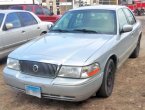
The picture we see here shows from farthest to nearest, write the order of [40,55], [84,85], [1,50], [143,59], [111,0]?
1. [111,0]
2. [143,59]
3. [1,50]
4. [40,55]
5. [84,85]

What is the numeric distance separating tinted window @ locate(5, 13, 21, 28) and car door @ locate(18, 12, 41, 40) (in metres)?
0.23

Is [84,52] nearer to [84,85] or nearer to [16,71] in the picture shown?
[84,85]

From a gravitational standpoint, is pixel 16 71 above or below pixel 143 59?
above

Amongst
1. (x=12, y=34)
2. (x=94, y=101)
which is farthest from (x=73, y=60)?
(x=12, y=34)

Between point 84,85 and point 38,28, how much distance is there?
5523 mm

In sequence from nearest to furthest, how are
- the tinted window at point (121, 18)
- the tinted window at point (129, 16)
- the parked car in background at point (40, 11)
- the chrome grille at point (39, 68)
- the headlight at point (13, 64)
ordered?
the chrome grille at point (39, 68) < the headlight at point (13, 64) < the tinted window at point (121, 18) < the tinted window at point (129, 16) < the parked car in background at point (40, 11)

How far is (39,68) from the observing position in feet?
14.7

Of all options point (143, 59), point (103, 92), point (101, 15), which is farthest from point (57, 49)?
point (143, 59)

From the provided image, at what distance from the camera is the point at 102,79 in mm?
4750

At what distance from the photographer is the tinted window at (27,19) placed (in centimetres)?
881

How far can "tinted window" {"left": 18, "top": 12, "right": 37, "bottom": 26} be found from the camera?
8.81m

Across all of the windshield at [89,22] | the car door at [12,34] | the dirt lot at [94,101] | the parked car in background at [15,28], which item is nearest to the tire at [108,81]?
the dirt lot at [94,101]

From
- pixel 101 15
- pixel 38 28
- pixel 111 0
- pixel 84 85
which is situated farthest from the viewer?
pixel 111 0

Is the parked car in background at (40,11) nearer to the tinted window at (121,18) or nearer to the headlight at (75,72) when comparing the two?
the tinted window at (121,18)
